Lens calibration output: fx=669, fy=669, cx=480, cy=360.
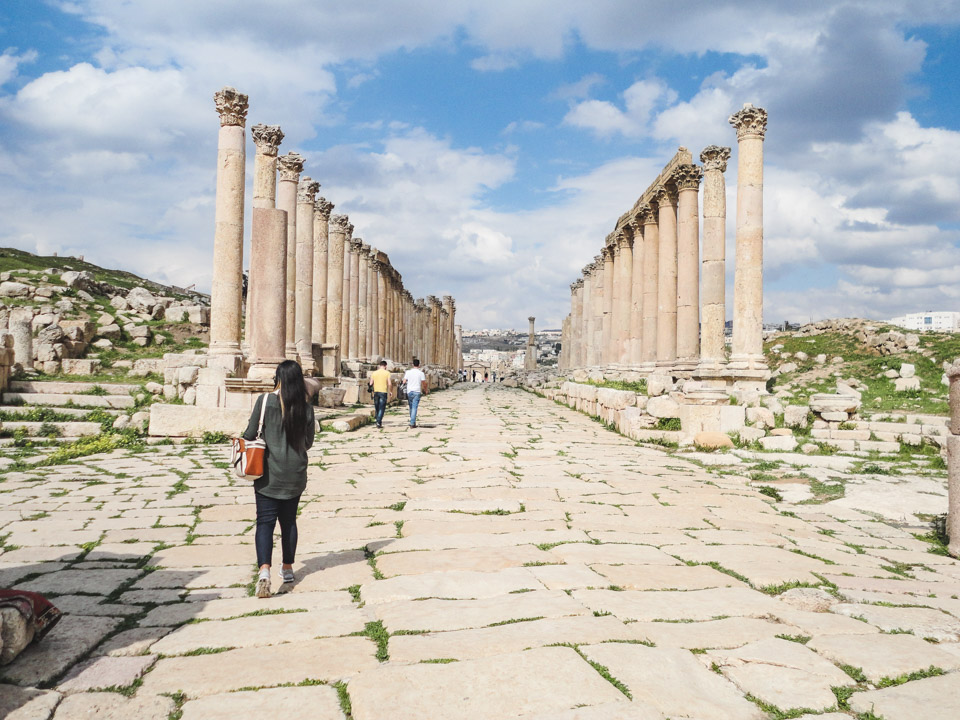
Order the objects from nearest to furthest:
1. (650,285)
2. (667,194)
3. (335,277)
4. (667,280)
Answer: (667,194), (667,280), (650,285), (335,277)

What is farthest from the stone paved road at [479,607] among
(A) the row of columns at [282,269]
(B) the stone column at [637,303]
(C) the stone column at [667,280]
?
(B) the stone column at [637,303]

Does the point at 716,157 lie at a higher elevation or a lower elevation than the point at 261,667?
higher

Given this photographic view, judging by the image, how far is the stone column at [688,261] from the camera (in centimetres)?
1889

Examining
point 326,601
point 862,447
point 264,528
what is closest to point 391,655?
point 326,601

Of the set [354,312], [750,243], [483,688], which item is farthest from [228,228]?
[483,688]

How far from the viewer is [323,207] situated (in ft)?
73.6

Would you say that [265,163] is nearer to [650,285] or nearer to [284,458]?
[650,285]

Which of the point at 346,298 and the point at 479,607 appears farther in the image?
the point at 346,298

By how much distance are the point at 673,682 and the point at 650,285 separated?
20088mm

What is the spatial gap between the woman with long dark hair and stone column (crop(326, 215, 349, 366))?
19.5 metres

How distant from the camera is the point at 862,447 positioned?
11.4 metres

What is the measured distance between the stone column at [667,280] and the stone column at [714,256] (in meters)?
2.34

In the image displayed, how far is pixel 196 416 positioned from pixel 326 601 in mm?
8587

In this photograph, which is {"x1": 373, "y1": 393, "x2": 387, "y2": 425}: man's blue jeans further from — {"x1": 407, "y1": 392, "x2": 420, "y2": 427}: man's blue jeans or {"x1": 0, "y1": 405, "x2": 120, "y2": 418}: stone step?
{"x1": 0, "y1": 405, "x2": 120, "y2": 418}: stone step
